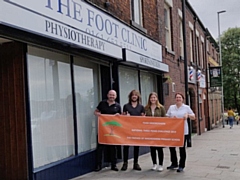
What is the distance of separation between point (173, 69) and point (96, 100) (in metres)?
7.37

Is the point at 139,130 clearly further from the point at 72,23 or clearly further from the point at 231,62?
the point at 231,62

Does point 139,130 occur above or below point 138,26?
below

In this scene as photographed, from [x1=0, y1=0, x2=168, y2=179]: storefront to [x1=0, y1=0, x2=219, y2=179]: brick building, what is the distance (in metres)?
0.02

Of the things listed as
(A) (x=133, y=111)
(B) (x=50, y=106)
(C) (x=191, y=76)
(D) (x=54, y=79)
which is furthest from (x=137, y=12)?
(C) (x=191, y=76)

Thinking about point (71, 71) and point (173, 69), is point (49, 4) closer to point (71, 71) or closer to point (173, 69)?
point (71, 71)

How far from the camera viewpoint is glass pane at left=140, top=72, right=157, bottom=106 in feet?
38.8

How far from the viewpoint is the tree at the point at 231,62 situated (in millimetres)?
44812

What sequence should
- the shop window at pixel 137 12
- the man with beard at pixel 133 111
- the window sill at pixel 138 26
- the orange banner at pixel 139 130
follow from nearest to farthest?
the orange banner at pixel 139 130 → the man with beard at pixel 133 111 → the window sill at pixel 138 26 → the shop window at pixel 137 12

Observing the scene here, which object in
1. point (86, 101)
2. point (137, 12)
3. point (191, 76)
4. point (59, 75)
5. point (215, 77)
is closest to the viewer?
point (59, 75)

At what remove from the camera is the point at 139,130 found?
7.69 meters

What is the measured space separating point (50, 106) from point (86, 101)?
1556mm

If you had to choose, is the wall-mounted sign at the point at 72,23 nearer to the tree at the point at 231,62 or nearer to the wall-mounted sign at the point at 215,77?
the wall-mounted sign at the point at 215,77

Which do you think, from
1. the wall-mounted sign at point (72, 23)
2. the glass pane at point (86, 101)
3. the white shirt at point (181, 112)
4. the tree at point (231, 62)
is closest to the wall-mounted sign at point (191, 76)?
the wall-mounted sign at point (72, 23)

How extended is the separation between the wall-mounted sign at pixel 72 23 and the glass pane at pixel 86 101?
2.06 ft
